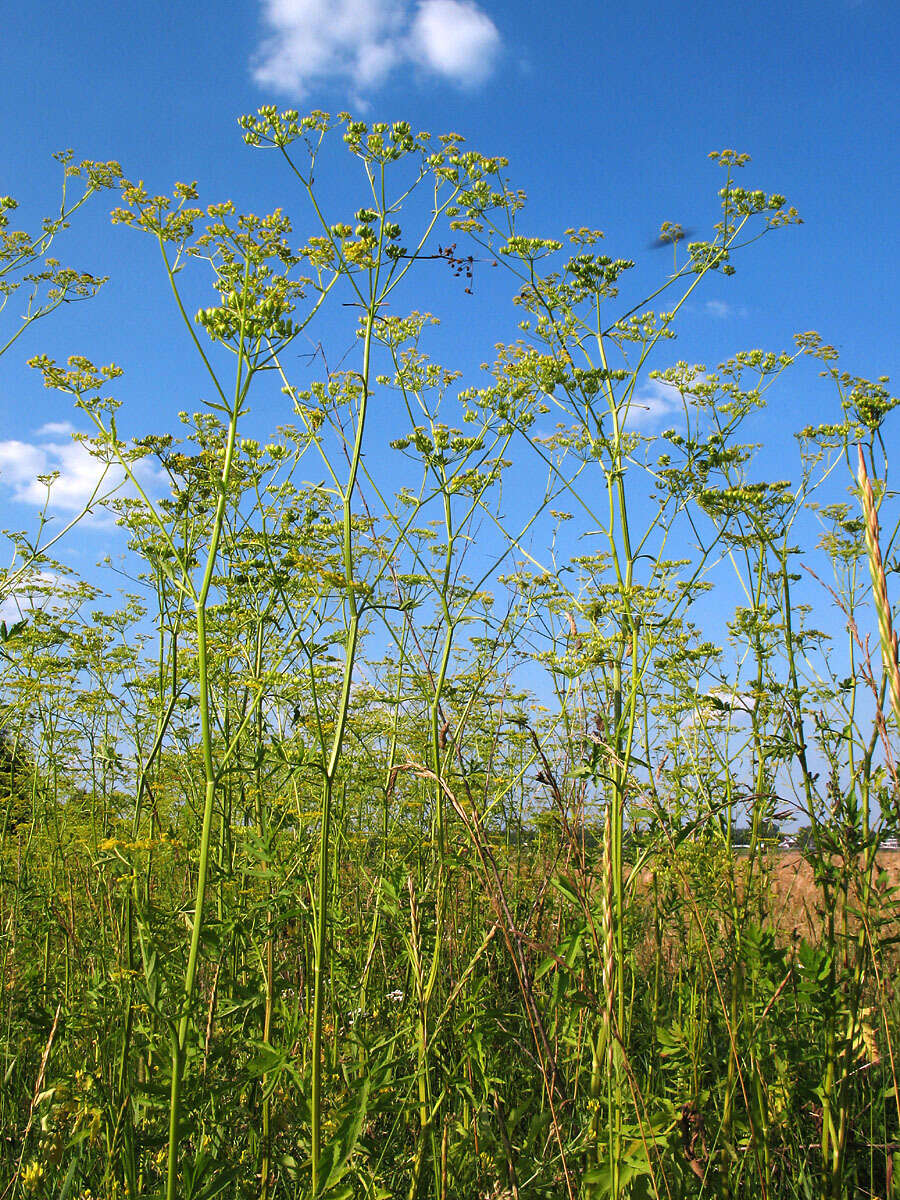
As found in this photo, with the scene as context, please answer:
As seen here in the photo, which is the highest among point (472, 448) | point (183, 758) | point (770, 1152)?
point (472, 448)

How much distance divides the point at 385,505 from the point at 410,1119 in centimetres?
272

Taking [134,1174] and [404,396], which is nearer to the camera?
[134,1174]

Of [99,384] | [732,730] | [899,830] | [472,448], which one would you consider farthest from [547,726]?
[99,384]

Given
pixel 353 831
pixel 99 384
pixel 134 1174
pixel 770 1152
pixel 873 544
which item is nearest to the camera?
pixel 873 544

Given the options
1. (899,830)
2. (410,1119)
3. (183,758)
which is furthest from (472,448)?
(410,1119)

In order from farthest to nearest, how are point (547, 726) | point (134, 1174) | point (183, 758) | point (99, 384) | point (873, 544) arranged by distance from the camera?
point (547, 726) → point (183, 758) → point (99, 384) → point (134, 1174) → point (873, 544)

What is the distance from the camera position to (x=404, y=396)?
16.3ft

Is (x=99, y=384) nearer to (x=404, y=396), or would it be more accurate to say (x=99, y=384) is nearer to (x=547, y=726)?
(x=404, y=396)

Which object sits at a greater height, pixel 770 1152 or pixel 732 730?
pixel 732 730

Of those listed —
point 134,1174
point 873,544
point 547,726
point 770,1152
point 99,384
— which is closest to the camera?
point 873,544

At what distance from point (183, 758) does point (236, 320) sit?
255cm

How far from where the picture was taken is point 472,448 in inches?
172

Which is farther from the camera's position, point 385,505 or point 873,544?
point 385,505

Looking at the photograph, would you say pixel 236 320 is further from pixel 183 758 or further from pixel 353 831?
pixel 353 831
